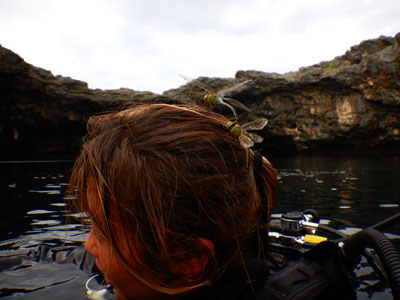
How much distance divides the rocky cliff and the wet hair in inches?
727

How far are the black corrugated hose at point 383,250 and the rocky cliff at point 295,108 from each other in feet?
59.6

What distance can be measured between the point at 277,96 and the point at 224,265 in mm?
22908

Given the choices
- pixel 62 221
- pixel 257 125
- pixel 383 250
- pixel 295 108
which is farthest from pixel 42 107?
pixel 383 250

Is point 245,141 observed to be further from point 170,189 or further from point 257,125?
point 170,189

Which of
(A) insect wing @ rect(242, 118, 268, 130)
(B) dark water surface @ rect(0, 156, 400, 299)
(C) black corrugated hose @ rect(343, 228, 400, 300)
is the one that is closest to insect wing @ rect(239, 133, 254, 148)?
(A) insect wing @ rect(242, 118, 268, 130)

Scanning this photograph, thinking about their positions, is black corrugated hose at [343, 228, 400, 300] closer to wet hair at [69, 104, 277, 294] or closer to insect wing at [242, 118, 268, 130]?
wet hair at [69, 104, 277, 294]

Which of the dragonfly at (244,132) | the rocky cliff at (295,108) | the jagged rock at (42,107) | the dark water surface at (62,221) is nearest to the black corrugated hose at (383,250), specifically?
the dark water surface at (62,221)

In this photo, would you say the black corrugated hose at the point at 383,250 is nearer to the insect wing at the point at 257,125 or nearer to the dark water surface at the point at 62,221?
the dark water surface at the point at 62,221

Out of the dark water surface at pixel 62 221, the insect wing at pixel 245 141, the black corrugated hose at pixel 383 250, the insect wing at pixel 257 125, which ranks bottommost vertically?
the dark water surface at pixel 62 221

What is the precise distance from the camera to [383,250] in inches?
36.8

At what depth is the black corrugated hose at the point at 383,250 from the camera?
86cm

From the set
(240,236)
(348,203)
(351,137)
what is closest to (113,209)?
(240,236)

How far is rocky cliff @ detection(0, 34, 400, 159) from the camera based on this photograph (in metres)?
19.1

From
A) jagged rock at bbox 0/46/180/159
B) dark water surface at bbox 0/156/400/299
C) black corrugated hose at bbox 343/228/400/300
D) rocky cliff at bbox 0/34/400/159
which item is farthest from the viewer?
rocky cliff at bbox 0/34/400/159
